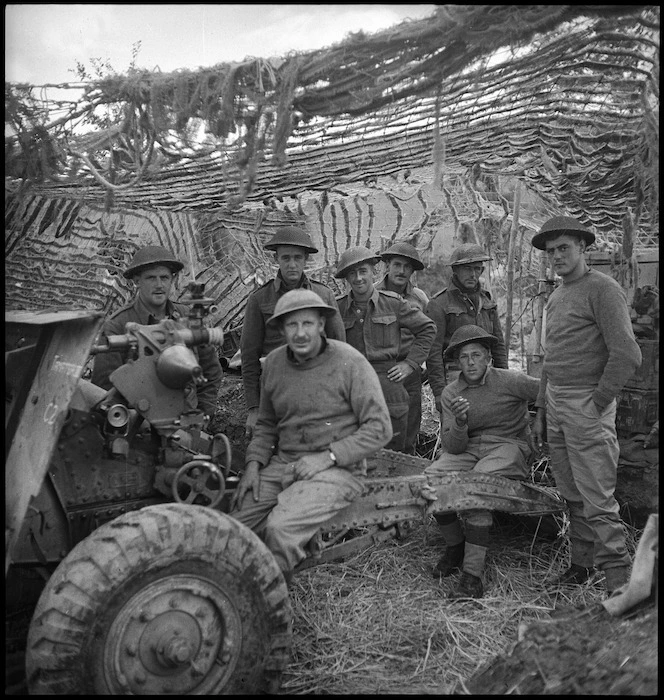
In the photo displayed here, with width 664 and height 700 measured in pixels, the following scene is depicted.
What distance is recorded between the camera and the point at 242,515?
3.99 metres

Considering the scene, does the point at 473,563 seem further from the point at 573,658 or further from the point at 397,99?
the point at 397,99

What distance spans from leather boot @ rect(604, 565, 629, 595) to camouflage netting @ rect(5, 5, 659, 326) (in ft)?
8.07

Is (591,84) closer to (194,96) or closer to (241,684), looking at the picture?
(194,96)

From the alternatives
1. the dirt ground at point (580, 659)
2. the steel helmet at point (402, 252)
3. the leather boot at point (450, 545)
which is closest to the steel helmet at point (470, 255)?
the steel helmet at point (402, 252)

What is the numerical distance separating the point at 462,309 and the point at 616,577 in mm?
2694

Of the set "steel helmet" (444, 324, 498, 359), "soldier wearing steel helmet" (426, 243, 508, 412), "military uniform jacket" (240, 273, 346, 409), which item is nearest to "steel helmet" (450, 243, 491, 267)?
"soldier wearing steel helmet" (426, 243, 508, 412)

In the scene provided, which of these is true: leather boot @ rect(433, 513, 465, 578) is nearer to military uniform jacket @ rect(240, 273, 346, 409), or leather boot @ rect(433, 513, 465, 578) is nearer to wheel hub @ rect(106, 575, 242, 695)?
military uniform jacket @ rect(240, 273, 346, 409)

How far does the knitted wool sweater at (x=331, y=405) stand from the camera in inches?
154

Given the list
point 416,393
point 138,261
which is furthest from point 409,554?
point 138,261

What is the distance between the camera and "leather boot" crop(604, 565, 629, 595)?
443 cm

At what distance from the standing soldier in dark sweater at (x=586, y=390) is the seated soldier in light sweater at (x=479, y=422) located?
312 millimetres

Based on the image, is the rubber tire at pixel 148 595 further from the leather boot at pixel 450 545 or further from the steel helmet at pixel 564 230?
the steel helmet at pixel 564 230

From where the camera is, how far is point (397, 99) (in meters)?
4.14

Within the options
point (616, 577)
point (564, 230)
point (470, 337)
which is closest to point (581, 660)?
point (616, 577)
